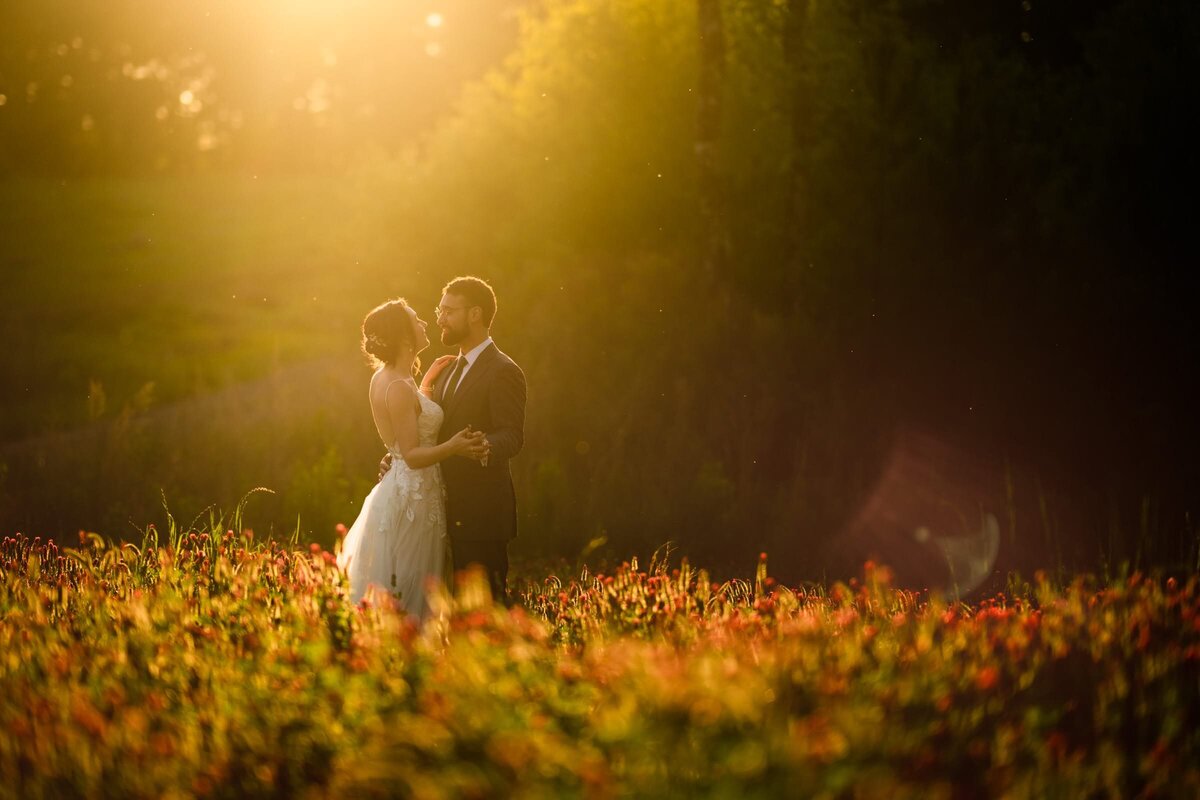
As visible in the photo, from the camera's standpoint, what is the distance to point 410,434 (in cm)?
655

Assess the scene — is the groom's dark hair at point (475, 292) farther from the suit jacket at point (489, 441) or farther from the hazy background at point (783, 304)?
the hazy background at point (783, 304)

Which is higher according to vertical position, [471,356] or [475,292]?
[475,292]

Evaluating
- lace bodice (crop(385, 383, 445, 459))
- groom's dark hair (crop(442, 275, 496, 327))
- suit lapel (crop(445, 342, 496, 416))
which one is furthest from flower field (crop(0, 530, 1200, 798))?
groom's dark hair (crop(442, 275, 496, 327))

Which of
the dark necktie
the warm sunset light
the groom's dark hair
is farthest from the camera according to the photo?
the dark necktie

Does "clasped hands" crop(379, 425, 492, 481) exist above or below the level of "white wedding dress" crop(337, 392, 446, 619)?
above

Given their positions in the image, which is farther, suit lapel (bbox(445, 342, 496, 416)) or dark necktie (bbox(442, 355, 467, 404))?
dark necktie (bbox(442, 355, 467, 404))

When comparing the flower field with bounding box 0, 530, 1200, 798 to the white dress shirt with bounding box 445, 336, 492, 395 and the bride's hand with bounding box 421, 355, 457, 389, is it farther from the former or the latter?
the bride's hand with bounding box 421, 355, 457, 389

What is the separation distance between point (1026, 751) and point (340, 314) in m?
13.7

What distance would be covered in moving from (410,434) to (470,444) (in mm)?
398

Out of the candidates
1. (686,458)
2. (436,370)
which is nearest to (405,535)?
(436,370)

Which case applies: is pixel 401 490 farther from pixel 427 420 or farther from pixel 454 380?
pixel 454 380

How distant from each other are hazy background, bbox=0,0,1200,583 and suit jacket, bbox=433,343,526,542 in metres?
3.44

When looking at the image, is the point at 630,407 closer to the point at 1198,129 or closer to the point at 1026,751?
the point at 1198,129

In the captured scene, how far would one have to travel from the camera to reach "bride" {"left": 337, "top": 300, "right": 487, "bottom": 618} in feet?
21.4
